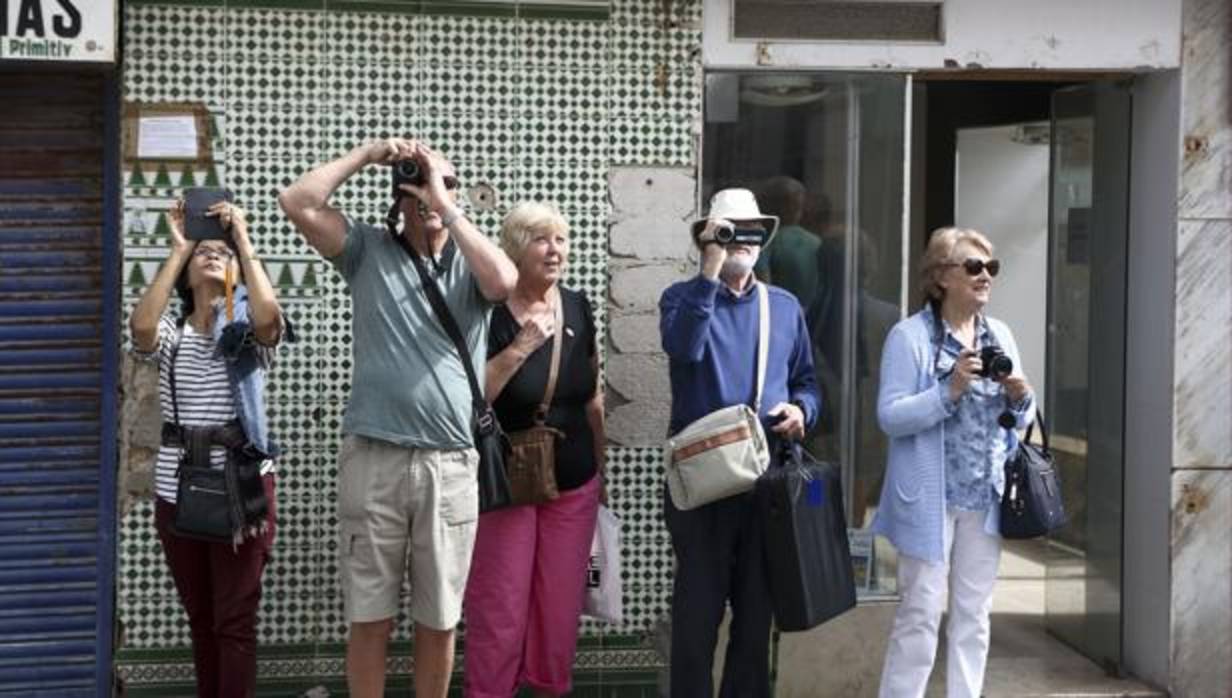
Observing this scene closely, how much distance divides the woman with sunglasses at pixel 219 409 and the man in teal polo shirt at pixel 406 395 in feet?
1.22

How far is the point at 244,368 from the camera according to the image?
585cm

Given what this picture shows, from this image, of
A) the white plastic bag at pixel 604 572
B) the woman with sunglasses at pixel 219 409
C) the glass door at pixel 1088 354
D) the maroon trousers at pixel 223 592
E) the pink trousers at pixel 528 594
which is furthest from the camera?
the glass door at pixel 1088 354

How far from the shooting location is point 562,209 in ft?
22.2

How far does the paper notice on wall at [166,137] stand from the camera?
645cm

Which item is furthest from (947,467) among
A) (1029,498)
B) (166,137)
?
(166,137)

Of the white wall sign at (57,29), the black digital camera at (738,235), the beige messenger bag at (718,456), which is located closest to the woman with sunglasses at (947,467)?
the beige messenger bag at (718,456)

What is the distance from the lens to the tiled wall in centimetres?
649

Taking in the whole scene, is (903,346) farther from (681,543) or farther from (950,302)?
(681,543)

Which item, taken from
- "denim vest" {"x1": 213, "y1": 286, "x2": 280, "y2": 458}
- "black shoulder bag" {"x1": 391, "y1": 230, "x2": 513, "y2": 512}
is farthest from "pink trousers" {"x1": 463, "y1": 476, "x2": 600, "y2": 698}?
"denim vest" {"x1": 213, "y1": 286, "x2": 280, "y2": 458}

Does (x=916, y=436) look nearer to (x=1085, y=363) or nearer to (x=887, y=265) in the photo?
(x=887, y=265)

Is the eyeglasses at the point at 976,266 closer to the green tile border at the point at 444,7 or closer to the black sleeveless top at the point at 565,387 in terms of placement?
the black sleeveless top at the point at 565,387

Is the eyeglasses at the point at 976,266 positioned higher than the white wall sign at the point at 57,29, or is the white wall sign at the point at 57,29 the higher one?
the white wall sign at the point at 57,29

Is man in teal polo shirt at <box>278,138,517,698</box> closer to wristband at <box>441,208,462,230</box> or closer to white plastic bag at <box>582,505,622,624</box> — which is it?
wristband at <box>441,208,462,230</box>

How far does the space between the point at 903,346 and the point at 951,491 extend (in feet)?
1.70
